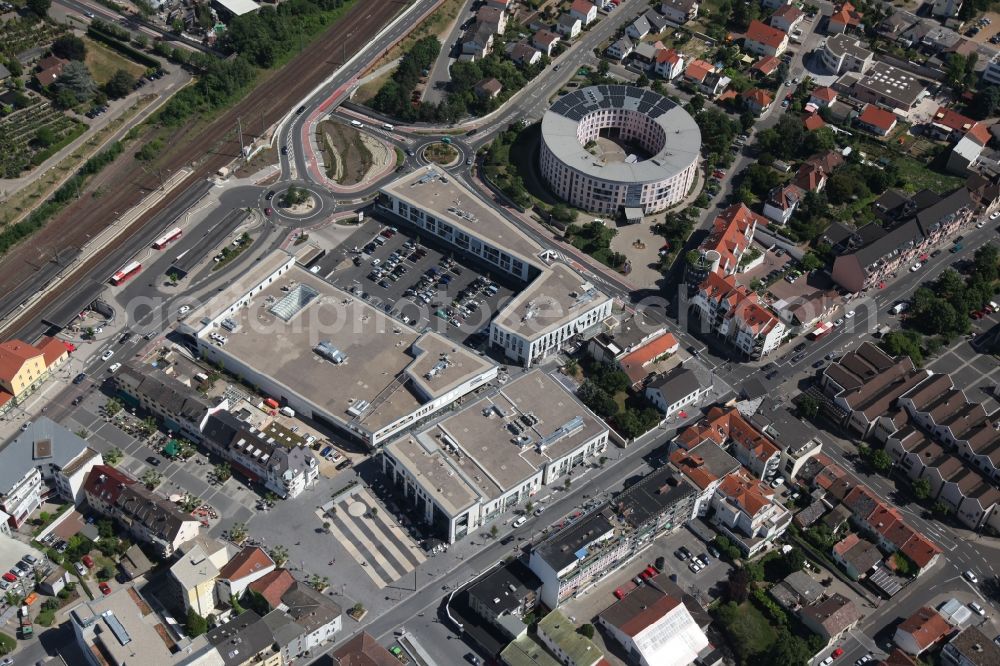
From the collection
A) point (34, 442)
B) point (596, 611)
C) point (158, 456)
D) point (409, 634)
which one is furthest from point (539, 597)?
point (34, 442)

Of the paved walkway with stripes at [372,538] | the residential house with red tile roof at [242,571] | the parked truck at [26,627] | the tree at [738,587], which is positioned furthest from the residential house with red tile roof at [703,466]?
the parked truck at [26,627]

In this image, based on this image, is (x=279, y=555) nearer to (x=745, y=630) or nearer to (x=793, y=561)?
(x=745, y=630)

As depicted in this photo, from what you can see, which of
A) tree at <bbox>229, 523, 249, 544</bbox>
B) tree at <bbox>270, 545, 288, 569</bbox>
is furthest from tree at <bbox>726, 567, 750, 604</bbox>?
tree at <bbox>229, 523, 249, 544</bbox>

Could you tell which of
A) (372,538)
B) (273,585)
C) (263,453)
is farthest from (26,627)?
(372,538)

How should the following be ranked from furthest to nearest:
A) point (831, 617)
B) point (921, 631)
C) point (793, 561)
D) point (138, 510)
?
1. point (793, 561)
2. point (138, 510)
3. point (831, 617)
4. point (921, 631)

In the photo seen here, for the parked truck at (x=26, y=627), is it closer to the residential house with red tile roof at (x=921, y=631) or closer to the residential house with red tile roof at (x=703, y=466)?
the residential house with red tile roof at (x=703, y=466)

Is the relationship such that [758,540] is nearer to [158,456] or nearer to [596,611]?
[596,611]
